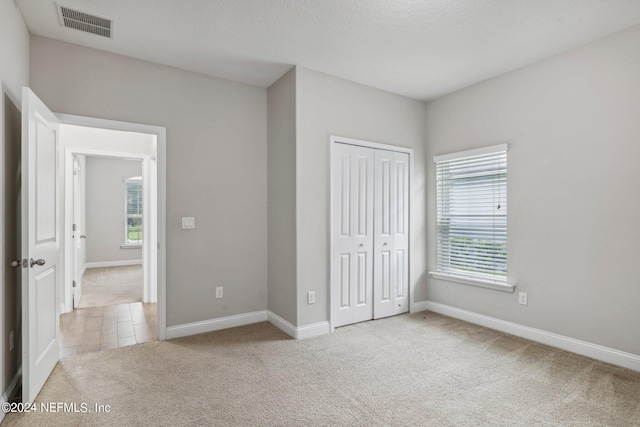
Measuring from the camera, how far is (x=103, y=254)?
7.88 m

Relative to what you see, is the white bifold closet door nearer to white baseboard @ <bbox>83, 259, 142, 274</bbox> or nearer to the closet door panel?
the closet door panel

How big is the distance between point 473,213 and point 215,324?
3.11 meters

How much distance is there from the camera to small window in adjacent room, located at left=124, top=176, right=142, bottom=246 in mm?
8188

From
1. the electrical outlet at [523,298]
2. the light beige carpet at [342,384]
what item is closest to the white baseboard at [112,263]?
the light beige carpet at [342,384]

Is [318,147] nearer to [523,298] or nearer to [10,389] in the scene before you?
[523,298]

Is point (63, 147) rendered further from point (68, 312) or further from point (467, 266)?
point (467, 266)

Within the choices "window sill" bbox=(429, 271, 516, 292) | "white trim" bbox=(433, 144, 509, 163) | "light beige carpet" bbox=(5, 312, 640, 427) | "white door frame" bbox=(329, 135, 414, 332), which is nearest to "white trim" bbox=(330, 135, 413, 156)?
"white door frame" bbox=(329, 135, 414, 332)

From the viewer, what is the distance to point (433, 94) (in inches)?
162

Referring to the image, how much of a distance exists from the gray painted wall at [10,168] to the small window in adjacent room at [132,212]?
615 cm

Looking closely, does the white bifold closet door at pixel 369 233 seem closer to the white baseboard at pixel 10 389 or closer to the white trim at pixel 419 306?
the white trim at pixel 419 306

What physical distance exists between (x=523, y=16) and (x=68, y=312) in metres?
5.67

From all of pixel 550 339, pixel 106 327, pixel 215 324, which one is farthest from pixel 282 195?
pixel 550 339

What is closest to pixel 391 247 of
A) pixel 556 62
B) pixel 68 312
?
pixel 556 62

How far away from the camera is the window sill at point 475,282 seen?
11.3 ft
